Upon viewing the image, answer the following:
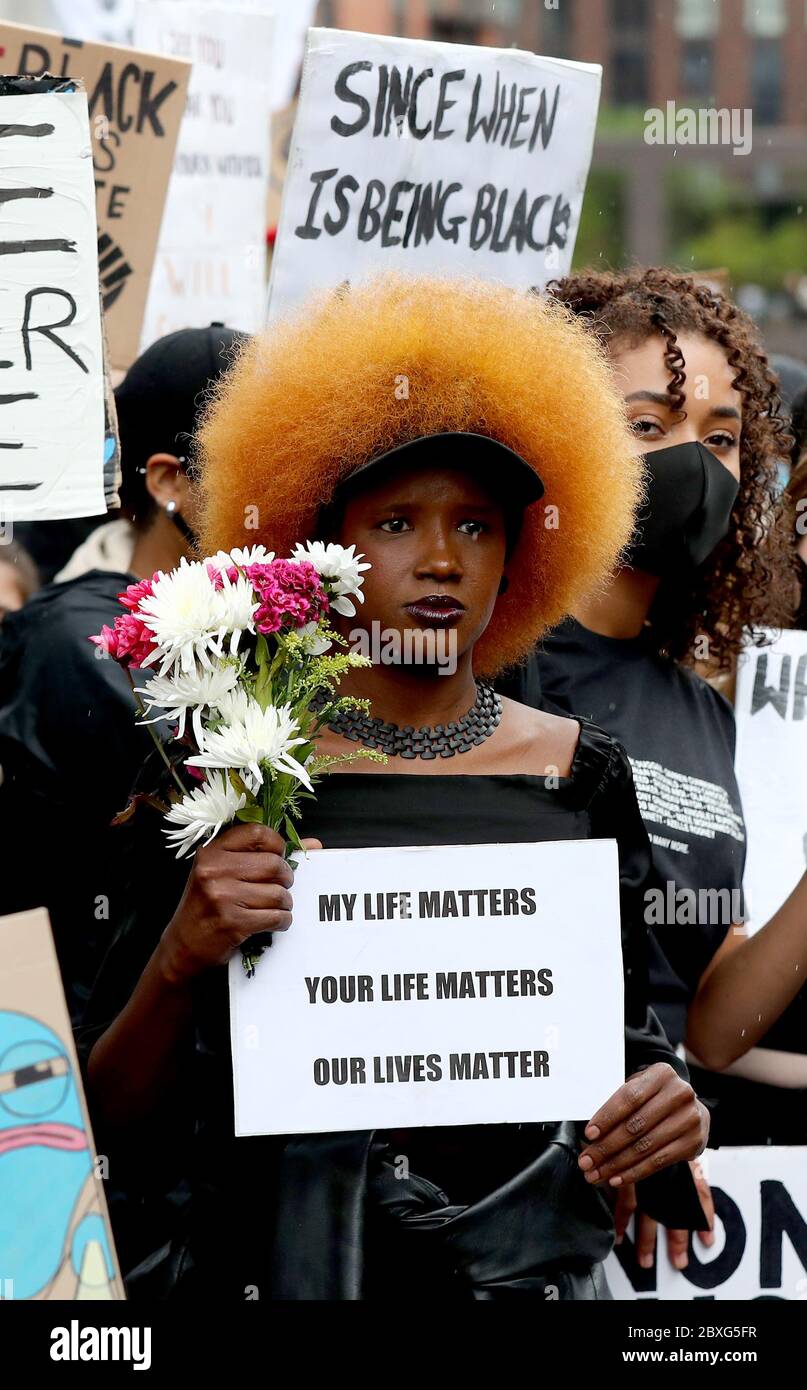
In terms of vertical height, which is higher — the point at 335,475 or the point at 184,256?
the point at 184,256

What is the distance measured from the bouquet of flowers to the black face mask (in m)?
1.07

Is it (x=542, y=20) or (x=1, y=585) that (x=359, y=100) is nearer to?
(x=1, y=585)

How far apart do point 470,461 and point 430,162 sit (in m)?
1.98

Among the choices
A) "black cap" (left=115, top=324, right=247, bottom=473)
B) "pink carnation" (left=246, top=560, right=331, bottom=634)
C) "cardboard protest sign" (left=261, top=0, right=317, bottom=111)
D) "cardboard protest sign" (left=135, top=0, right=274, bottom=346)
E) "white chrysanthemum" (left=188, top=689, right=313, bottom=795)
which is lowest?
"white chrysanthemum" (left=188, top=689, right=313, bottom=795)

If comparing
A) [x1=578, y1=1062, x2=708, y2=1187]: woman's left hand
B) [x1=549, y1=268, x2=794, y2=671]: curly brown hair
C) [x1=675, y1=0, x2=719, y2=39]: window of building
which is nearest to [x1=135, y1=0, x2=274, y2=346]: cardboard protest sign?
[x1=549, y1=268, x2=794, y2=671]: curly brown hair

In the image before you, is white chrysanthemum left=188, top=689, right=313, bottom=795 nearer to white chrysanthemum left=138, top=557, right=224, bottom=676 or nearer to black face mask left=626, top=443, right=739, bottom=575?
white chrysanthemum left=138, top=557, right=224, bottom=676

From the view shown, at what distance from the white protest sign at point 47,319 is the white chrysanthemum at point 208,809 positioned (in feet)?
3.08

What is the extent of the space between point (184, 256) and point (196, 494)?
2.95 meters

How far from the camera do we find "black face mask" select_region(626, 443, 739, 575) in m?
3.24

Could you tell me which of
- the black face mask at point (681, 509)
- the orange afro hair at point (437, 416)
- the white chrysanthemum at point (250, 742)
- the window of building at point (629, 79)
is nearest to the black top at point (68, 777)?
the orange afro hair at point (437, 416)

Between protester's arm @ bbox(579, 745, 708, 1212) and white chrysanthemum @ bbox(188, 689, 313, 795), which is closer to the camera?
white chrysanthemum @ bbox(188, 689, 313, 795)

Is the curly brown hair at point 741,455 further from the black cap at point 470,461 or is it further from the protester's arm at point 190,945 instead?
the protester's arm at point 190,945
